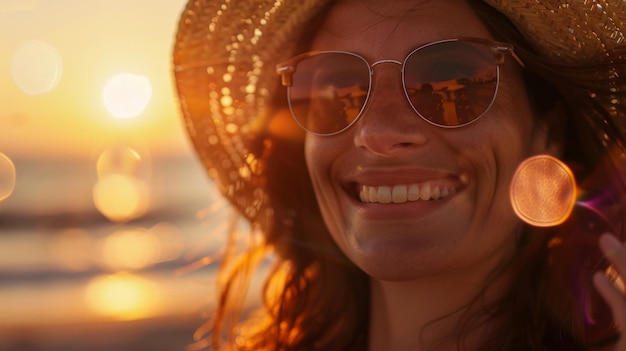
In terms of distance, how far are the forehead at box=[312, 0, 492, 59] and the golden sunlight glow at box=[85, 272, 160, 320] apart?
7.01 metres

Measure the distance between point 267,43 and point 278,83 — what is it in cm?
14

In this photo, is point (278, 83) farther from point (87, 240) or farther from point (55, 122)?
point (55, 122)

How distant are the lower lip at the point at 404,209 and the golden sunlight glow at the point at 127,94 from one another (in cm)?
2098

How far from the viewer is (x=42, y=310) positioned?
30.7 ft

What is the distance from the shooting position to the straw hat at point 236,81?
9.78 ft

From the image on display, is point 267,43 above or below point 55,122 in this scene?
above

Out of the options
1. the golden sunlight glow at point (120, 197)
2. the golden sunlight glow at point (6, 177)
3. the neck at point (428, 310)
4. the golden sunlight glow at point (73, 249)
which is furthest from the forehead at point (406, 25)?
the golden sunlight glow at point (6, 177)

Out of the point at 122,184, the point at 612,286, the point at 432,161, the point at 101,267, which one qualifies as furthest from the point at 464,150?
the point at 122,184

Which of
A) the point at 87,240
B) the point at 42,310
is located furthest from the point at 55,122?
the point at 42,310

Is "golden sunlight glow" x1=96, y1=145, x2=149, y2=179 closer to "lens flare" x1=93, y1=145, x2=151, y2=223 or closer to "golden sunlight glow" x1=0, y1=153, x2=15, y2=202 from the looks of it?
"lens flare" x1=93, y1=145, x2=151, y2=223

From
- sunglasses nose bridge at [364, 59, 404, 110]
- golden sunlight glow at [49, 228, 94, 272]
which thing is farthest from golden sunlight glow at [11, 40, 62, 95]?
sunglasses nose bridge at [364, 59, 404, 110]

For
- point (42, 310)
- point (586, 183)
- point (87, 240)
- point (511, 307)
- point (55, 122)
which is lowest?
point (55, 122)

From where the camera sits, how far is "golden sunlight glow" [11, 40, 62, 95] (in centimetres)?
2272

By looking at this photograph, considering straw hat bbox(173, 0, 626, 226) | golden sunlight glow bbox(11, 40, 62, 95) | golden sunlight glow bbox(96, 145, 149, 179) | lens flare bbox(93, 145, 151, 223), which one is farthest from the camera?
golden sunlight glow bbox(96, 145, 149, 179)
